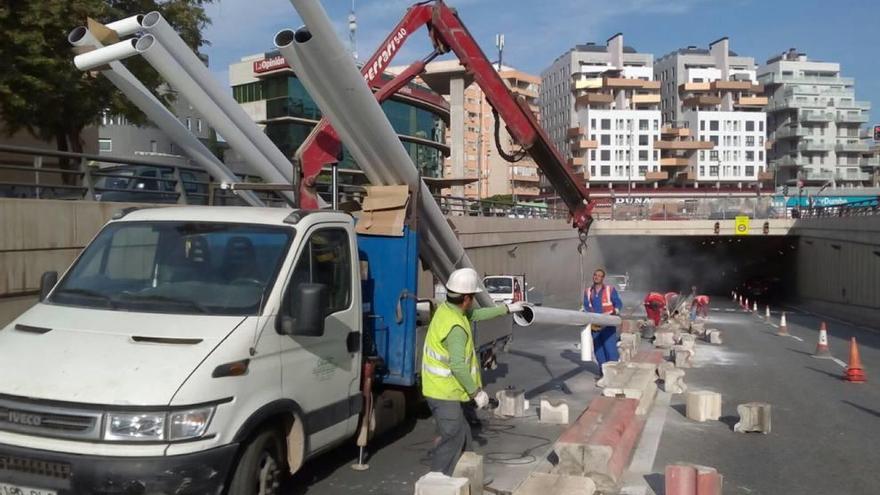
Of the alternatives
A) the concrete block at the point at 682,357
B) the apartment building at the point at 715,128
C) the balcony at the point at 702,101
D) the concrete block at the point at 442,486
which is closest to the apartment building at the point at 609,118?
the apartment building at the point at 715,128

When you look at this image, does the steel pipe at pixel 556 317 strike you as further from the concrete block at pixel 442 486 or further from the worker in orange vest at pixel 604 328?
the concrete block at pixel 442 486

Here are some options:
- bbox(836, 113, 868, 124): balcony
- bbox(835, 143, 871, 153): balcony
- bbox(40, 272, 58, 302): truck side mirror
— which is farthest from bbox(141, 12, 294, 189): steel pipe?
bbox(836, 113, 868, 124): balcony

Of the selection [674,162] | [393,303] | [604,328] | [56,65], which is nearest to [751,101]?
[674,162]

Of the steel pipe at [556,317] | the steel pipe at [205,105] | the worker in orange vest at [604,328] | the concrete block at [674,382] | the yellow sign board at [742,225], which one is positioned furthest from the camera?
the yellow sign board at [742,225]

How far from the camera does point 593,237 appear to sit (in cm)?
5638

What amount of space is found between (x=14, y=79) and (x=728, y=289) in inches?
2332

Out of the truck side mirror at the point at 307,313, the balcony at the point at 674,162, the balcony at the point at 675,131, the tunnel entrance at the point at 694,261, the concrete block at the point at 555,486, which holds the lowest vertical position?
the tunnel entrance at the point at 694,261

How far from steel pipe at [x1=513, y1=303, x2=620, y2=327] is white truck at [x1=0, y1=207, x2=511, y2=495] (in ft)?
4.11

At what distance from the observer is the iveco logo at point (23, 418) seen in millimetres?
4828

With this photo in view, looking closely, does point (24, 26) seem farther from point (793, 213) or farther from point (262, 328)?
point (793, 213)

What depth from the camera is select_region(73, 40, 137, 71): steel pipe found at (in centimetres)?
688

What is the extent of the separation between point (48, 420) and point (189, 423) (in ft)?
2.69

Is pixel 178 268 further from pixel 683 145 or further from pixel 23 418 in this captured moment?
pixel 683 145

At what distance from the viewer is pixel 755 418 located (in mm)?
9328
